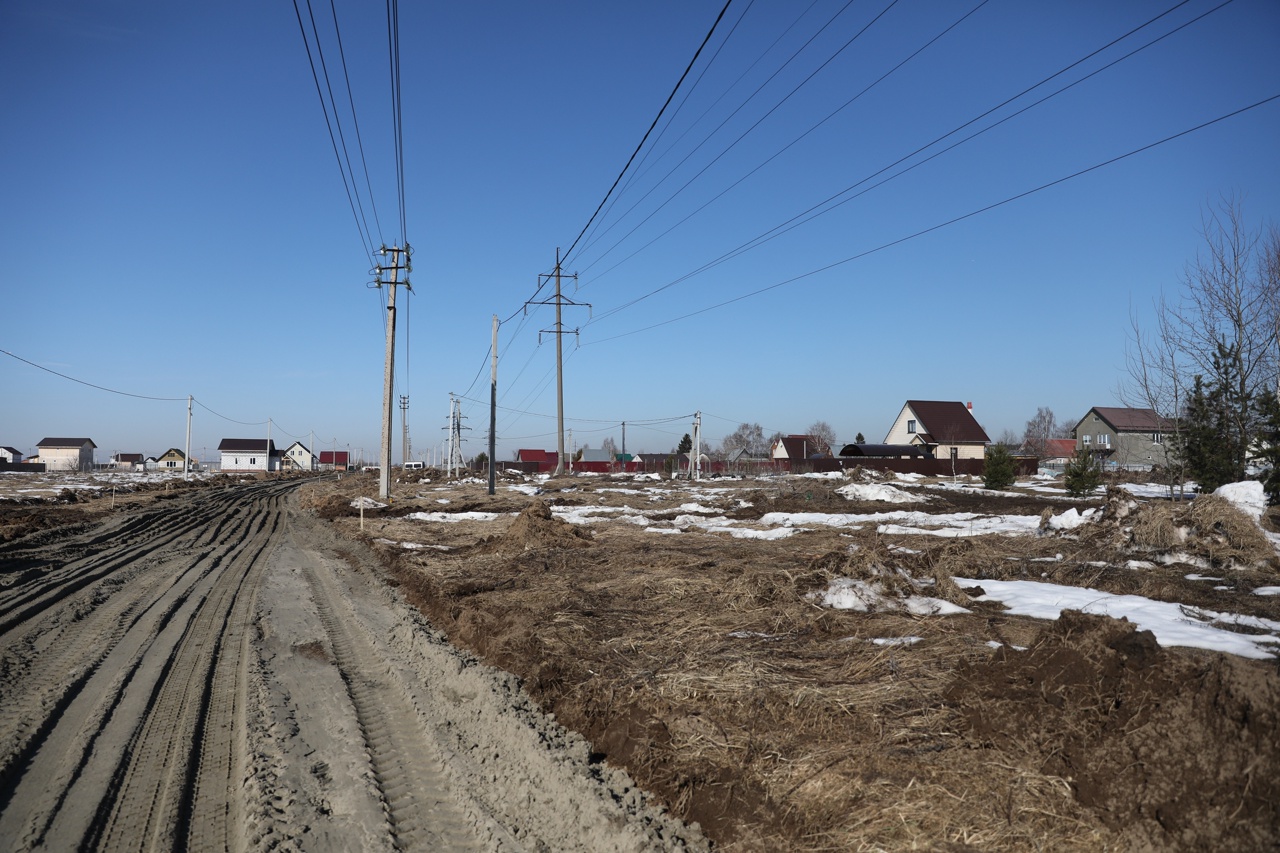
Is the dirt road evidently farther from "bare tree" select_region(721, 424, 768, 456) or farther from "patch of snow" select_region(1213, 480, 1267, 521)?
"bare tree" select_region(721, 424, 768, 456)

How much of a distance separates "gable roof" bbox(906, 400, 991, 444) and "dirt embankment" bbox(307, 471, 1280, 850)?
210 feet

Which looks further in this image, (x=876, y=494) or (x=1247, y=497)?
(x=876, y=494)

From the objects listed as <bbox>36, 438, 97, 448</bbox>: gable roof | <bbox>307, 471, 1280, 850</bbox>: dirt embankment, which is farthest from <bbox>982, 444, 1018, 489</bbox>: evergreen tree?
<bbox>36, 438, 97, 448</bbox>: gable roof

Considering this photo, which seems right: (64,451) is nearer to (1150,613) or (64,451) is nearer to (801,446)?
(801,446)

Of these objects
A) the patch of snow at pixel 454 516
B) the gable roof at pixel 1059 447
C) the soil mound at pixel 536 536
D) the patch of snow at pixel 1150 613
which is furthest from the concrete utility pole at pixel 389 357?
the gable roof at pixel 1059 447

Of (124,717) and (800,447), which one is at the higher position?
(800,447)

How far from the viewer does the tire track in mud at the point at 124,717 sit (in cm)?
411

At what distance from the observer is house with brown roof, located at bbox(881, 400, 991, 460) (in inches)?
2751

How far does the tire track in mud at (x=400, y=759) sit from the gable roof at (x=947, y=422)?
69223mm

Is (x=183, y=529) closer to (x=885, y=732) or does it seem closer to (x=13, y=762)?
(x=13, y=762)

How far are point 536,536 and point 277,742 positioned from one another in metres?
10.4

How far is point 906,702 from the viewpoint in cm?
511

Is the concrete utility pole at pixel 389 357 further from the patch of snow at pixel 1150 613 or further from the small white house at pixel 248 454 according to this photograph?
the small white house at pixel 248 454

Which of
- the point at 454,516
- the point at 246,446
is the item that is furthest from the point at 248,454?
the point at 454,516
